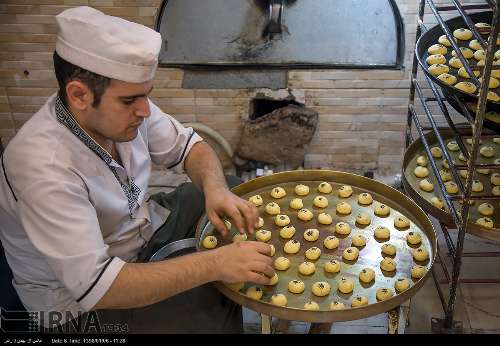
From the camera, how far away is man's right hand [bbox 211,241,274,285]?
1.86 meters

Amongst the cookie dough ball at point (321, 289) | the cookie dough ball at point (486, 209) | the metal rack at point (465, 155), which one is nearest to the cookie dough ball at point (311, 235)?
the cookie dough ball at point (321, 289)

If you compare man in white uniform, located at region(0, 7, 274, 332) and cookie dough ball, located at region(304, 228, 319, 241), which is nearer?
man in white uniform, located at region(0, 7, 274, 332)

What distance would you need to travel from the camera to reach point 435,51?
2619 millimetres

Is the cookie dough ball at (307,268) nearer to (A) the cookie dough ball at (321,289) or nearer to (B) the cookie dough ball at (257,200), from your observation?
(A) the cookie dough ball at (321,289)

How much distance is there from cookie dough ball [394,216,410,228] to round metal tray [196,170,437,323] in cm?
2

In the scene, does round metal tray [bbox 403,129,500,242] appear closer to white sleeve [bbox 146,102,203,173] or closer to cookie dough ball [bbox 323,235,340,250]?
cookie dough ball [bbox 323,235,340,250]

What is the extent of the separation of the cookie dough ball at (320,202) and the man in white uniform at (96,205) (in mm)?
357

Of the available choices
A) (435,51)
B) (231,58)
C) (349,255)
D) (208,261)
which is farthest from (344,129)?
(208,261)

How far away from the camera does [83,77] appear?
187cm

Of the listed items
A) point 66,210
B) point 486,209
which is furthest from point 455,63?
point 66,210

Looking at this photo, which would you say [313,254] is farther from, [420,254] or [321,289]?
[420,254]

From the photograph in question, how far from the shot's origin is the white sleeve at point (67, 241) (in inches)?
70.7

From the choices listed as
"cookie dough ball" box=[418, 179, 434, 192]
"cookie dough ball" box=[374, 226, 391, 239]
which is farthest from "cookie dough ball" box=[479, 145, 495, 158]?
"cookie dough ball" box=[374, 226, 391, 239]
